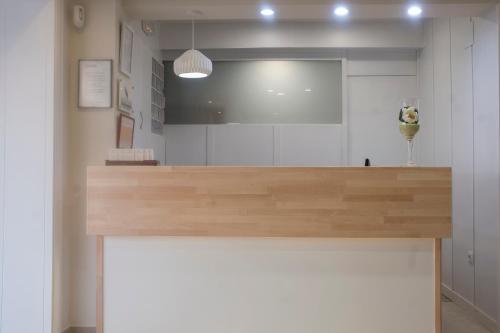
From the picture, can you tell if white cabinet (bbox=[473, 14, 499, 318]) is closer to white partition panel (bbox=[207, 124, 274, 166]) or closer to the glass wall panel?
the glass wall panel

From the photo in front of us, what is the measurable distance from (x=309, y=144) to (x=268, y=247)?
2716 mm

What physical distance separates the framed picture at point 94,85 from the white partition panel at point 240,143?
2.21m

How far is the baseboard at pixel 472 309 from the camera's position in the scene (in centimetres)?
332

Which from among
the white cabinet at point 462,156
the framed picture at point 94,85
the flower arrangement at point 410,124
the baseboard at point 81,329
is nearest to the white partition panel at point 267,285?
the baseboard at point 81,329

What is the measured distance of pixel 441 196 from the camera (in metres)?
2.56

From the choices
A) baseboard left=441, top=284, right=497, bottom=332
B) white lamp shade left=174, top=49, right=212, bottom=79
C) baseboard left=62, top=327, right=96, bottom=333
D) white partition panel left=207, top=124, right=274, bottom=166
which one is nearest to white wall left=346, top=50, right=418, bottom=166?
white partition panel left=207, top=124, right=274, bottom=166

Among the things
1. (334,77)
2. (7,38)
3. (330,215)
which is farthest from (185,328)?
(334,77)

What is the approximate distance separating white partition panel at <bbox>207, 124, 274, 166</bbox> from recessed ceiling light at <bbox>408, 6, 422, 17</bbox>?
2357 mm

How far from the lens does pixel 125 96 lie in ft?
11.0

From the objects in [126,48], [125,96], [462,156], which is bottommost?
→ [462,156]

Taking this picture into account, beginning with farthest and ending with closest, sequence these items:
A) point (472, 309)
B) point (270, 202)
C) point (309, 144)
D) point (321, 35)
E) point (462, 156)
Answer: point (309, 144) → point (321, 35) → point (462, 156) → point (472, 309) → point (270, 202)

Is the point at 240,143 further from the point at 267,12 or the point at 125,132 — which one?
the point at 267,12

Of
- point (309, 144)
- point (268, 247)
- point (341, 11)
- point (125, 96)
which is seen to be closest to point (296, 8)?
point (341, 11)

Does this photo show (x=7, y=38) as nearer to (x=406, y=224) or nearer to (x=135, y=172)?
(x=135, y=172)
